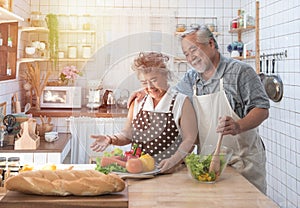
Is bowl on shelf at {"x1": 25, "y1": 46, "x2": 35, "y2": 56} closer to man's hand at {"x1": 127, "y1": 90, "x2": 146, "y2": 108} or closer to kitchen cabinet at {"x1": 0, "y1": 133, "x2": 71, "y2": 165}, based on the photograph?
kitchen cabinet at {"x1": 0, "y1": 133, "x2": 71, "y2": 165}

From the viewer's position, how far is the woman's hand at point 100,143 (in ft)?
3.16

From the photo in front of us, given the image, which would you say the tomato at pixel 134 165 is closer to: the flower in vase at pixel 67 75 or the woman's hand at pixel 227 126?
the woman's hand at pixel 227 126

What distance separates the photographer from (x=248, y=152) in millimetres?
1168

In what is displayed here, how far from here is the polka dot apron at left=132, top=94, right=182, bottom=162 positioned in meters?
0.94

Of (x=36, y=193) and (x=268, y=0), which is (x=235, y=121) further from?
(x=268, y=0)

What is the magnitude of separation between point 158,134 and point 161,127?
18 millimetres

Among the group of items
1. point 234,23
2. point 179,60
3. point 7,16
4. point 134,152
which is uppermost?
point 234,23

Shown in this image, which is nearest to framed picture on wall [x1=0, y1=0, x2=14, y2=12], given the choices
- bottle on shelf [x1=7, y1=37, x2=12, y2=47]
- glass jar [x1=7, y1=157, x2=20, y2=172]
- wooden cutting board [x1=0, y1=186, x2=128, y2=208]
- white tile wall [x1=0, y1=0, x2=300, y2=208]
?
bottle on shelf [x1=7, y1=37, x2=12, y2=47]

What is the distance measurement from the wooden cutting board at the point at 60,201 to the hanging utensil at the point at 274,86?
1.44m

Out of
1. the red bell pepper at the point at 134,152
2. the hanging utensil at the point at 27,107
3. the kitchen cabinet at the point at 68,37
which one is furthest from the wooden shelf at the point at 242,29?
the red bell pepper at the point at 134,152

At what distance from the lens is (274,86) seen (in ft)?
6.74

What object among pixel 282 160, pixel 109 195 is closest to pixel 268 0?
pixel 282 160

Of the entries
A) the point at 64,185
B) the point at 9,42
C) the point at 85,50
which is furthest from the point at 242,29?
the point at 64,185

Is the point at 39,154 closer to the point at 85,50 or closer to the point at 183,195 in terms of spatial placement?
the point at 85,50
